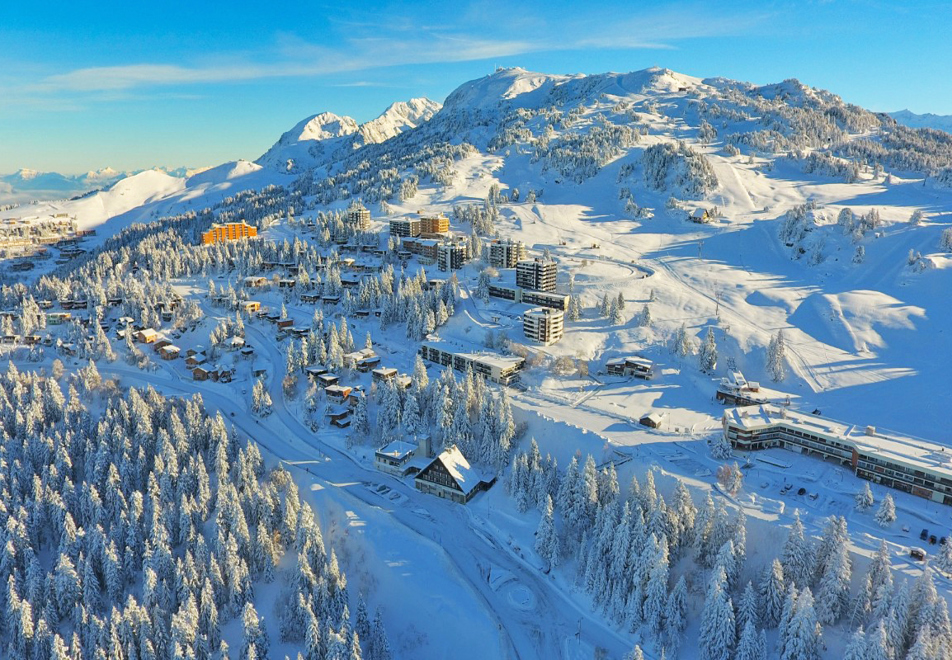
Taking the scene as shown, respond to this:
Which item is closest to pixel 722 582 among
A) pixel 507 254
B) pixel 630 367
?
pixel 630 367

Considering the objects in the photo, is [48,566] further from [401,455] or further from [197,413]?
[401,455]

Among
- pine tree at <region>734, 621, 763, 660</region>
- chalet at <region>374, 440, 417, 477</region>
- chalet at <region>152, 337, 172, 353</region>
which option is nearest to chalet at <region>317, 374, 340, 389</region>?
chalet at <region>374, 440, 417, 477</region>

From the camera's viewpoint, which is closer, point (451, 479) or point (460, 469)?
point (451, 479)

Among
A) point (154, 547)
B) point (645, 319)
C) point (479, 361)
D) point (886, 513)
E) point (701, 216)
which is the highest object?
point (701, 216)

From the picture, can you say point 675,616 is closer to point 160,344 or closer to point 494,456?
point 494,456

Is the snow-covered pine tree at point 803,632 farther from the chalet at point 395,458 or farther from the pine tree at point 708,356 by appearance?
the pine tree at point 708,356
